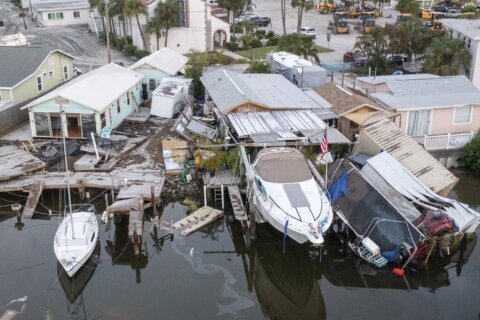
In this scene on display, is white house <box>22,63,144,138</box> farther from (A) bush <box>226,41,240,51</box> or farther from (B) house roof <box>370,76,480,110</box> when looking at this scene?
(A) bush <box>226,41,240,51</box>

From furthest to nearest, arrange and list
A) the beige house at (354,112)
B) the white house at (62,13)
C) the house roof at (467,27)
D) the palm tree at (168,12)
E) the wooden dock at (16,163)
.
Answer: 1. the white house at (62,13)
2. the palm tree at (168,12)
3. the house roof at (467,27)
4. the beige house at (354,112)
5. the wooden dock at (16,163)

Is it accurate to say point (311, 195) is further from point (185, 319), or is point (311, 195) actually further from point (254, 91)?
point (254, 91)

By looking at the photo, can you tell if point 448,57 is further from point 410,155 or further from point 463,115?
point 410,155

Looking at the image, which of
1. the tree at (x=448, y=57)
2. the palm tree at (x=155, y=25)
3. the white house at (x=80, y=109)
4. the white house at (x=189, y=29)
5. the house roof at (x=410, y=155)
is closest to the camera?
the house roof at (x=410, y=155)

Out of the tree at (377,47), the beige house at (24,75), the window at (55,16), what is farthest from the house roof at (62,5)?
the tree at (377,47)

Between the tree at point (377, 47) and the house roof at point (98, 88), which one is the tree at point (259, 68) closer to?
the house roof at point (98, 88)

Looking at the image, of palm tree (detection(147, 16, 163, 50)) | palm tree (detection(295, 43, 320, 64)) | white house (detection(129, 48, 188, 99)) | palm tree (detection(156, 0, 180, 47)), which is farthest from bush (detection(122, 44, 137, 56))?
palm tree (detection(295, 43, 320, 64))

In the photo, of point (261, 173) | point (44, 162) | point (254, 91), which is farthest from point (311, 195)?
point (44, 162)
